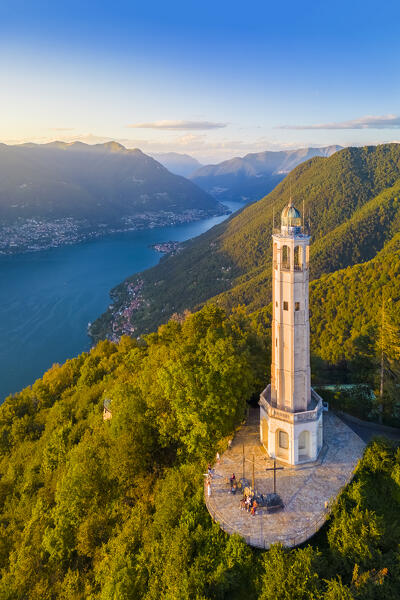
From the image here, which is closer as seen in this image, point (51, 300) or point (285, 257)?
point (285, 257)

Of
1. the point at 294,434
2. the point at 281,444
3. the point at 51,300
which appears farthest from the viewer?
the point at 51,300

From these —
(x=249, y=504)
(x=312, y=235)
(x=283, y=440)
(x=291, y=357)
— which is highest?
(x=291, y=357)

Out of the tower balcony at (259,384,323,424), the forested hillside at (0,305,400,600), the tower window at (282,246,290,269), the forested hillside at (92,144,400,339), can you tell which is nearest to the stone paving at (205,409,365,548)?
the forested hillside at (0,305,400,600)

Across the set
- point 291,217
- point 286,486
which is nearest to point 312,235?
point 291,217

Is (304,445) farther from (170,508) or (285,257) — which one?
(285,257)

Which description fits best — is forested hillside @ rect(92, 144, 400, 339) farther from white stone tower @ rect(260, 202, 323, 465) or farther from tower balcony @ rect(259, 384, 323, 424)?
white stone tower @ rect(260, 202, 323, 465)
